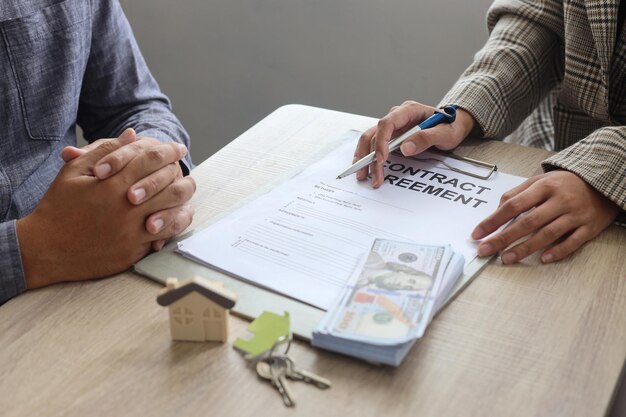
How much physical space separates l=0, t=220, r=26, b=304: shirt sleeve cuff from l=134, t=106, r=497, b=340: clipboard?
0.41 ft

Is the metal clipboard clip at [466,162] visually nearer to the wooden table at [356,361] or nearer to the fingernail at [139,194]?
the wooden table at [356,361]

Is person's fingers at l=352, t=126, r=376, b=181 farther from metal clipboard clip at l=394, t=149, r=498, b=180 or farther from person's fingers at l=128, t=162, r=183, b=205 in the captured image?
person's fingers at l=128, t=162, r=183, b=205

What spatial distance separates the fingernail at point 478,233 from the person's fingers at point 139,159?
0.38 metres

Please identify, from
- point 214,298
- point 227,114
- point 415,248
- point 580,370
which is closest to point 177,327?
point 214,298

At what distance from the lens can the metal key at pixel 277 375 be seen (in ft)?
2.16

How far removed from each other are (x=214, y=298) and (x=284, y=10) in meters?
1.50

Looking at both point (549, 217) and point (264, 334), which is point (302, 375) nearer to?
point (264, 334)

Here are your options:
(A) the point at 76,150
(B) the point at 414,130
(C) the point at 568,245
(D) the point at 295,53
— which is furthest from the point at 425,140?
(D) the point at 295,53

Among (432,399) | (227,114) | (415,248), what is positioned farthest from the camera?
(227,114)

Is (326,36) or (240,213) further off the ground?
(240,213)

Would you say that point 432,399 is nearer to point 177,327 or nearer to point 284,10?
point 177,327

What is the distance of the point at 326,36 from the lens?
2.04 m

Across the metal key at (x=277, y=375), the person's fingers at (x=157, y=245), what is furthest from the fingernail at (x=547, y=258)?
the person's fingers at (x=157, y=245)

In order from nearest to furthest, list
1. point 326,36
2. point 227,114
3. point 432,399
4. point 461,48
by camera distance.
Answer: point 432,399 → point 461,48 → point 326,36 → point 227,114
